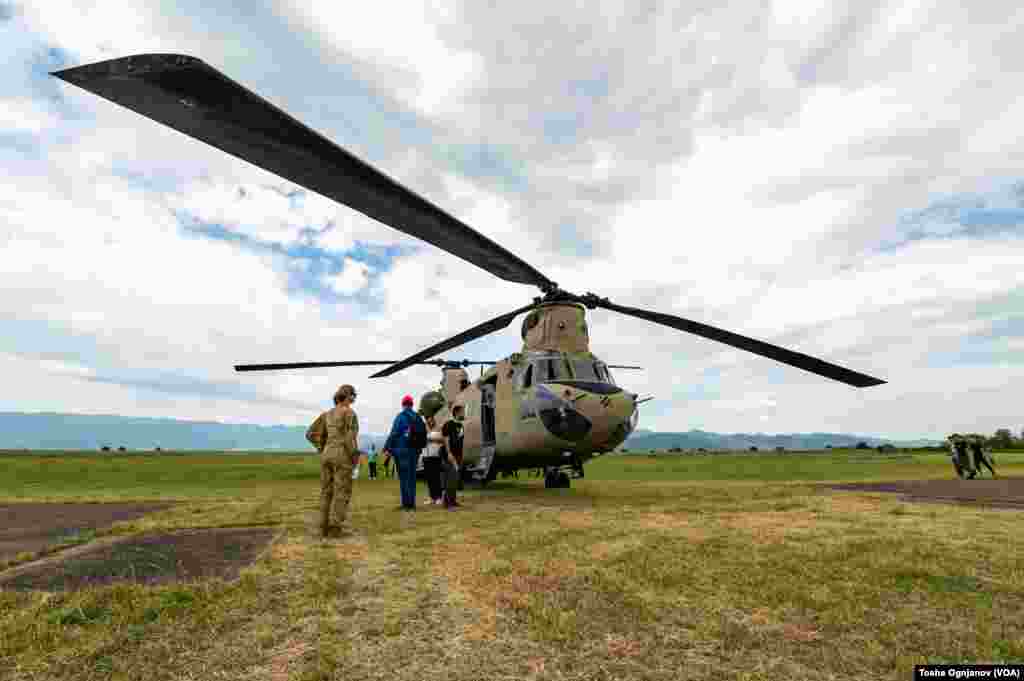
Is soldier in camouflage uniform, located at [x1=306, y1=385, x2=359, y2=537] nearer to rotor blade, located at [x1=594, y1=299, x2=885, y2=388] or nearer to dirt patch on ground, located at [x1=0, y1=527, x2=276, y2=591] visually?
dirt patch on ground, located at [x1=0, y1=527, x2=276, y2=591]

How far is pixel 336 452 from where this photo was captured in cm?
699

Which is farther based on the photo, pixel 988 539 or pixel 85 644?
pixel 988 539

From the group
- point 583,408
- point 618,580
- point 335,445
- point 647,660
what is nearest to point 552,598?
point 618,580

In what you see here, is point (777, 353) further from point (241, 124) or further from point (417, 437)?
point (241, 124)

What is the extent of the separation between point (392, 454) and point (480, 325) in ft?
16.8

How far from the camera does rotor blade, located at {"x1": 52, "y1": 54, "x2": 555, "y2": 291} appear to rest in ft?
14.2

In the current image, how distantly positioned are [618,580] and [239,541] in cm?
417

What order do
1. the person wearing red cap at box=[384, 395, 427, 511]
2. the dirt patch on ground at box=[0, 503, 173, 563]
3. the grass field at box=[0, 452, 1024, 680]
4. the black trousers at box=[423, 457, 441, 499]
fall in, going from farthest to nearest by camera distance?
the black trousers at box=[423, 457, 441, 499] → the person wearing red cap at box=[384, 395, 427, 511] → the dirt patch on ground at box=[0, 503, 173, 563] → the grass field at box=[0, 452, 1024, 680]

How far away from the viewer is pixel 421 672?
276 centimetres

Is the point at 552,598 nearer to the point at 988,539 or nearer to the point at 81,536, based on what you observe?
the point at 988,539

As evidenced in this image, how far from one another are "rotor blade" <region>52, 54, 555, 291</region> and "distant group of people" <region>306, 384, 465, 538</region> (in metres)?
2.63

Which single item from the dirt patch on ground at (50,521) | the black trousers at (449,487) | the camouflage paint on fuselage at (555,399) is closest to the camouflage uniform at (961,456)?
the camouflage paint on fuselage at (555,399)

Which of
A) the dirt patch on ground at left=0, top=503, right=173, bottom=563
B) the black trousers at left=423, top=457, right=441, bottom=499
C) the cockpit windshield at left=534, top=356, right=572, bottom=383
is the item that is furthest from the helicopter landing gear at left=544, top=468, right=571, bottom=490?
the dirt patch on ground at left=0, top=503, right=173, bottom=563

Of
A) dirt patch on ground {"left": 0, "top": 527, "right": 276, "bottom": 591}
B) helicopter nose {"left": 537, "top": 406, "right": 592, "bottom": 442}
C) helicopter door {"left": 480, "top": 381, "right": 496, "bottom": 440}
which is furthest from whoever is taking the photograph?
helicopter door {"left": 480, "top": 381, "right": 496, "bottom": 440}
